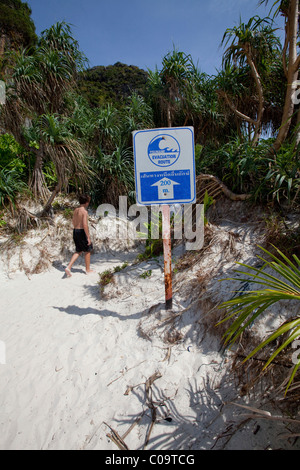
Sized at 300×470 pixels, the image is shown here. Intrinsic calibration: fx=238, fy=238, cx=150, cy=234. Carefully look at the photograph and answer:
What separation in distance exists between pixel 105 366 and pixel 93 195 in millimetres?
4636

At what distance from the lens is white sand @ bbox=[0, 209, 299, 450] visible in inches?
72.2

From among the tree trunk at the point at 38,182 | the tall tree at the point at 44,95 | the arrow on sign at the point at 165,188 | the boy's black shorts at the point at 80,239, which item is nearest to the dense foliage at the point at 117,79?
the tall tree at the point at 44,95

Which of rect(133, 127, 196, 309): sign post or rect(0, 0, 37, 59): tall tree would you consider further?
rect(0, 0, 37, 59): tall tree

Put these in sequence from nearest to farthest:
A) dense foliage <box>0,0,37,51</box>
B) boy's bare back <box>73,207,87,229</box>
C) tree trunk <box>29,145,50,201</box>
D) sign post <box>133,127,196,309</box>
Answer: sign post <box>133,127,196,309</box> → boy's bare back <box>73,207,87,229</box> → tree trunk <box>29,145,50,201</box> → dense foliage <box>0,0,37,51</box>

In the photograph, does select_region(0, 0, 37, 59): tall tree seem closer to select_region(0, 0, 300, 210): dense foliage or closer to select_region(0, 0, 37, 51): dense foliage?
select_region(0, 0, 37, 51): dense foliage

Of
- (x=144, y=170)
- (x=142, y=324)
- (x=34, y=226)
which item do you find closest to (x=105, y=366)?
(x=142, y=324)

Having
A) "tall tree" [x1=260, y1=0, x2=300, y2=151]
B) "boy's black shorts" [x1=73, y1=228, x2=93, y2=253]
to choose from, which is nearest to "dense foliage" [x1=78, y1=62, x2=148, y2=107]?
"tall tree" [x1=260, y1=0, x2=300, y2=151]

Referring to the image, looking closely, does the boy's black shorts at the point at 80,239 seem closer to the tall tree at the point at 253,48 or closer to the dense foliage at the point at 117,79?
the tall tree at the point at 253,48

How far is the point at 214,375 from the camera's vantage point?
7.15ft

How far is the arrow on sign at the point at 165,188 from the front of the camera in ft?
8.18

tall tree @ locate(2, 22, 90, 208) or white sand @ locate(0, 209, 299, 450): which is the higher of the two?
tall tree @ locate(2, 22, 90, 208)

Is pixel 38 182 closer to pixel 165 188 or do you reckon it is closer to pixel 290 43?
pixel 165 188

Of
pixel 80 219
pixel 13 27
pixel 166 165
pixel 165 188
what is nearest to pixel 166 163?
pixel 166 165
